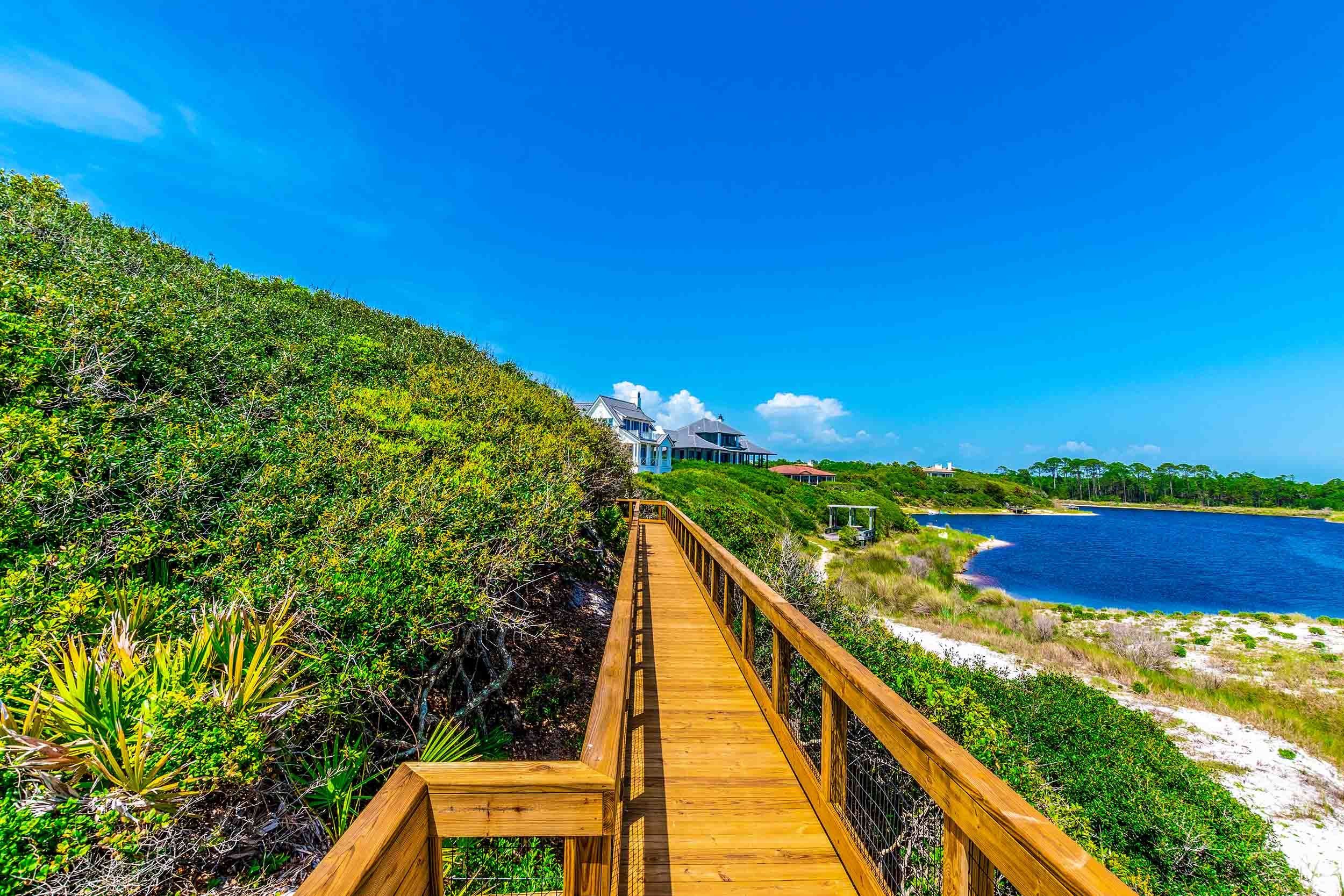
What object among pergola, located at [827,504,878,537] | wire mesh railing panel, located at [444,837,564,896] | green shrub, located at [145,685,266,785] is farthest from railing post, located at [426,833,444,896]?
pergola, located at [827,504,878,537]

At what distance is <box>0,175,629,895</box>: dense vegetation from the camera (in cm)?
225

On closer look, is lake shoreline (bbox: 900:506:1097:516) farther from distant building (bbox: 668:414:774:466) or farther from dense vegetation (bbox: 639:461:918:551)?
distant building (bbox: 668:414:774:466)

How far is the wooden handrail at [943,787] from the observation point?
1.19 metres

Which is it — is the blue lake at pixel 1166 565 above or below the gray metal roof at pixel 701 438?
below

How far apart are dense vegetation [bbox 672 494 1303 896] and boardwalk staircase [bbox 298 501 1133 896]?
1.71 metres

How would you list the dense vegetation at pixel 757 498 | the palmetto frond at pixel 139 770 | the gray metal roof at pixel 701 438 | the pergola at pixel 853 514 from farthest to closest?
the gray metal roof at pixel 701 438 → the pergola at pixel 853 514 → the dense vegetation at pixel 757 498 → the palmetto frond at pixel 139 770

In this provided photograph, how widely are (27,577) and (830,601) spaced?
1075cm

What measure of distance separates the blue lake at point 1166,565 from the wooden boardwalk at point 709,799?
88.3ft

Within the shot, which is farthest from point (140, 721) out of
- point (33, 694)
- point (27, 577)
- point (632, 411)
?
point (632, 411)

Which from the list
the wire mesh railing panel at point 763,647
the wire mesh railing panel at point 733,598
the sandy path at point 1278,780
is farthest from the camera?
the sandy path at point 1278,780

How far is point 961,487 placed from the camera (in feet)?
240

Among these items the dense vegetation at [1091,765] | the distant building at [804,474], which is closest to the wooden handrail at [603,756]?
the dense vegetation at [1091,765]

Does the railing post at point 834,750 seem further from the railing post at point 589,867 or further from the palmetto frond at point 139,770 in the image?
the palmetto frond at point 139,770

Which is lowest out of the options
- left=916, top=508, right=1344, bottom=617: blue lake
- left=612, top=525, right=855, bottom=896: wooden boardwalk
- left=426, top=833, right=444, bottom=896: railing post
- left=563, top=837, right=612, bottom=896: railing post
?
left=916, top=508, right=1344, bottom=617: blue lake
